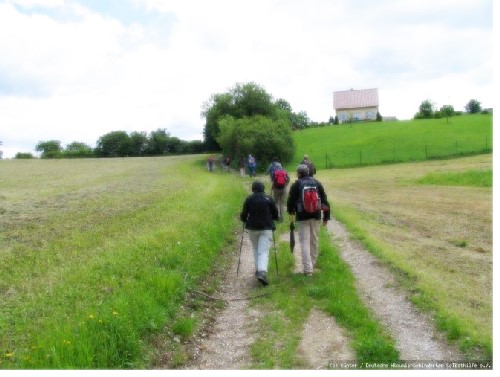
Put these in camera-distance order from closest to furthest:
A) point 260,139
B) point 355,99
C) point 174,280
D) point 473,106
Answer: point 174,280 → point 260,139 → point 473,106 → point 355,99

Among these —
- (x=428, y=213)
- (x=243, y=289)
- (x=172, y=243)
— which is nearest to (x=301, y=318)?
(x=243, y=289)

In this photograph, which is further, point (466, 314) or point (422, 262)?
point (422, 262)

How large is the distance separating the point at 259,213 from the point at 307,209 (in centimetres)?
100

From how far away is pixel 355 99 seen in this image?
142 meters

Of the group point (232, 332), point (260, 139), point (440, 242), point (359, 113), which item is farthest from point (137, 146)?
point (232, 332)

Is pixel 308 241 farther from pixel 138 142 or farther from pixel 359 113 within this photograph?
pixel 359 113

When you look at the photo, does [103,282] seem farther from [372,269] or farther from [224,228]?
[224,228]

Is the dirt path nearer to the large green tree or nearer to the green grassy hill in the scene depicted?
the green grassy hill

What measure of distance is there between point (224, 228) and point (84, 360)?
9.75 meters

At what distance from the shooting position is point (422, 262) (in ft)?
39.4

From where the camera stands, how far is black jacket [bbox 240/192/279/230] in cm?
1070

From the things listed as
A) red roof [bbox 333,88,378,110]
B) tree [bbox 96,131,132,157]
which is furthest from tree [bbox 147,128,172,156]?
Answer: red roof [bbox 333,88,378,110]

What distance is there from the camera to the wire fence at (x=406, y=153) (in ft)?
199

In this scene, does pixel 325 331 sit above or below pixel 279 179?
below
